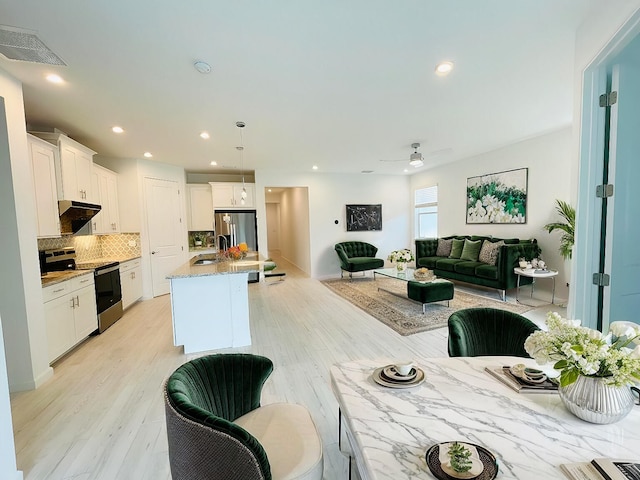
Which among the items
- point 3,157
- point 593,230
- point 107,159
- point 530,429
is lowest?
point 530,429

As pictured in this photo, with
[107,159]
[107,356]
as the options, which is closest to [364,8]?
[107,356]

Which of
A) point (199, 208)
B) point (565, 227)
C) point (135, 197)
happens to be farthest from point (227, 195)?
point (565, 227)

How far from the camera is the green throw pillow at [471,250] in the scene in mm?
5426

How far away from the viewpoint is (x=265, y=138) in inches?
168

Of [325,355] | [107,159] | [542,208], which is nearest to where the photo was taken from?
[325,355]

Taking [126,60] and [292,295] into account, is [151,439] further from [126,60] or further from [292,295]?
[292,295]

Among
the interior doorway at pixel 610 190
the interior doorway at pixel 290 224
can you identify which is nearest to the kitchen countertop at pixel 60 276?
the interior doorway at pixel 290 224

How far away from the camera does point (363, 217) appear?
7.52 m

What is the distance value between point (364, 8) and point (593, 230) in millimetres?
2089

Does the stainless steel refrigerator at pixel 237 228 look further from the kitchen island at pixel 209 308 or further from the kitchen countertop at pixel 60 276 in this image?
the kitchen island at pixel 209 308

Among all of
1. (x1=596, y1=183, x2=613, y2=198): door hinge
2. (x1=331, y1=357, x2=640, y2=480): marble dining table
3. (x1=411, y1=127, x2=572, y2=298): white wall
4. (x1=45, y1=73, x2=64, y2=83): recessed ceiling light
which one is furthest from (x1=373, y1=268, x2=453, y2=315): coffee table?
(x1=45, y1=73, x2=64, y2=83): recessed ceiling light

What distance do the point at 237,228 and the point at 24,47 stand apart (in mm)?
4538

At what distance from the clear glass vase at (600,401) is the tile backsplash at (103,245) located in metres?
5.34

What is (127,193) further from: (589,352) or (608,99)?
(608,99)
